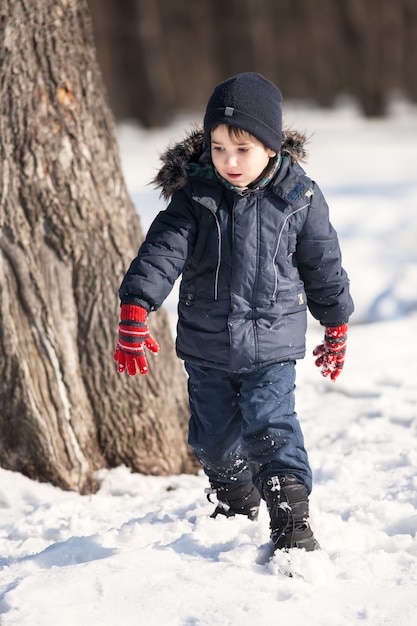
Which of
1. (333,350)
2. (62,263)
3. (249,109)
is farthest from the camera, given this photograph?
(62,263)

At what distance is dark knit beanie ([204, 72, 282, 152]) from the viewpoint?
8.73 feet

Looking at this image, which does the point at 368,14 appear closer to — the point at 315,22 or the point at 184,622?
the point at 315,22

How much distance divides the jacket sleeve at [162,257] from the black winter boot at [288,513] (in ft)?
2.29

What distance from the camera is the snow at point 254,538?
7.89ft

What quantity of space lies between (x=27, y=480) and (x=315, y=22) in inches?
599

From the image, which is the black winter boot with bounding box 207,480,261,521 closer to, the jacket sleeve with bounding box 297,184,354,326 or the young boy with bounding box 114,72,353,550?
the young boy with bounding box 114,72,353,550

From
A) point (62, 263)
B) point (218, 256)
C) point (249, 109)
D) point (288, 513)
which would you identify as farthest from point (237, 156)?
point (62, 263)

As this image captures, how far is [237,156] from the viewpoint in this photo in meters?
2.69

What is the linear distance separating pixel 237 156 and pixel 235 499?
126 centimetres

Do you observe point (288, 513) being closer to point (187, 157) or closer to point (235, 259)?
point (235, 259)

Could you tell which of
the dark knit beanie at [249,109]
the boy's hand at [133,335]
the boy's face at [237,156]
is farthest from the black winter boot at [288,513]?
the dark knit beanie at [249,109]

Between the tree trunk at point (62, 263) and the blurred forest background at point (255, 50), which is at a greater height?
the blurred forest background at point (255, 50)

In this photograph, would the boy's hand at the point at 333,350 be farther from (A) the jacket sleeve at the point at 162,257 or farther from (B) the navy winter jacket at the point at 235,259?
(A) the jacket sleeve at the point at 162,257

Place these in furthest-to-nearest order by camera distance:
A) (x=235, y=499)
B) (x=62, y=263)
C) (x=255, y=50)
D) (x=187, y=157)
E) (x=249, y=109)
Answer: (x=255, y=50), (x=62, y=263), (x=235, y=499), (x=187, y=157), (x=249, y=109)
